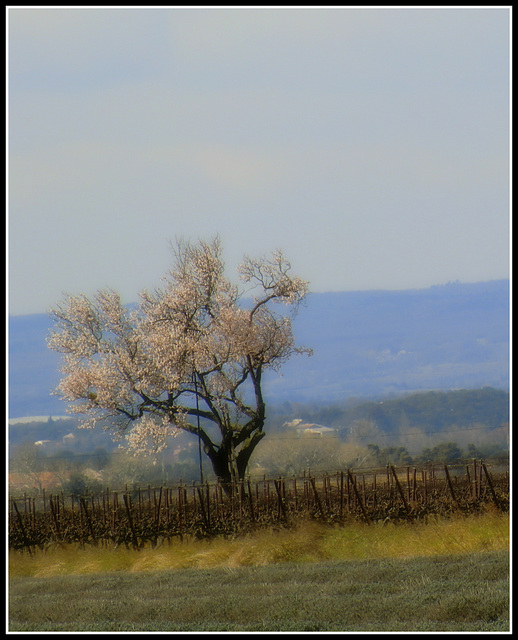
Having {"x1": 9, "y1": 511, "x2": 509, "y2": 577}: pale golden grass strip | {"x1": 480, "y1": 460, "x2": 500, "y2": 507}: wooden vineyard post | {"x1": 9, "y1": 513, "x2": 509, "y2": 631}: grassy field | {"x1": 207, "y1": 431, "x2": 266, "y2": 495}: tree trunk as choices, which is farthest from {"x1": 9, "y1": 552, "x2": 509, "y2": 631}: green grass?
{"x1": 207, "y1": 431, "x2": 266, "y2": 495}: tree trunk

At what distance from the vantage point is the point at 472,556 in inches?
409

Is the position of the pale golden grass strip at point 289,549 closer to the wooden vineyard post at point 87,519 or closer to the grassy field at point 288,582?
the grassy field at point 288,582

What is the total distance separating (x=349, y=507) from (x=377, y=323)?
182 inches

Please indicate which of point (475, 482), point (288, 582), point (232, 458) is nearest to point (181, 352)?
point (232, 458)

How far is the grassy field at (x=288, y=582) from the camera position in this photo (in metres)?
8.11

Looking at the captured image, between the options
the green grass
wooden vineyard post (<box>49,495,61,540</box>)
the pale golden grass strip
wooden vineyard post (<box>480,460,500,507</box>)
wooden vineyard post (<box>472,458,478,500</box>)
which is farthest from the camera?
wooden vineyard post (<box>472,458,478,500</box>)

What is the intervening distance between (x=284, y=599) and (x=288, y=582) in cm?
61

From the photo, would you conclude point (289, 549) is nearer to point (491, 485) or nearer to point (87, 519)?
point (87, 519)

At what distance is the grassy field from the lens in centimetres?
811

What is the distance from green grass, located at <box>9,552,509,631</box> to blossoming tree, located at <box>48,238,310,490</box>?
2.82 meters

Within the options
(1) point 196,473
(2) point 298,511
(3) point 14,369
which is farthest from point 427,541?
(3) point 14,369

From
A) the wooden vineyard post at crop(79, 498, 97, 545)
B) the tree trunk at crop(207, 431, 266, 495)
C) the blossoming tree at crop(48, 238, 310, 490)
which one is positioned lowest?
the wooden vineyard post at crop(79, 498, 97, 545)

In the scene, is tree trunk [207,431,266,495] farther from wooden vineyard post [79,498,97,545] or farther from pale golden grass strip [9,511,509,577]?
wooden vineyard post [79,498,97,545]

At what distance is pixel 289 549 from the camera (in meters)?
10.8
